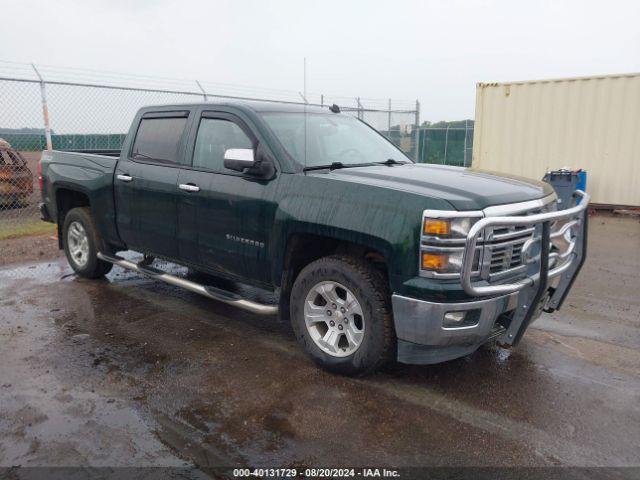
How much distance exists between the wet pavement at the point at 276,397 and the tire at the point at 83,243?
91 cm

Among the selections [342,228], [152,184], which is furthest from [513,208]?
[152,184]

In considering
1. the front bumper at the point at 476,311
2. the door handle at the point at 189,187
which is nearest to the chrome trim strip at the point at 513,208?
the front bumper at the point at 476,311

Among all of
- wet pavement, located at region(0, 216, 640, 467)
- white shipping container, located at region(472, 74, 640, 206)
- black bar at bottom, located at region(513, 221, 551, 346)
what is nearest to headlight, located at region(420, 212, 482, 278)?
black bar at bottom, located at region(513, 221, 551, 346)

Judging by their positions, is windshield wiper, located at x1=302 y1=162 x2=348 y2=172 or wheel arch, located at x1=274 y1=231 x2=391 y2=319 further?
windshield wiper, located at x1=302 y1=162 x2=348 y2=172

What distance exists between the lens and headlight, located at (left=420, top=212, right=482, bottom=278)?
3.23 meters

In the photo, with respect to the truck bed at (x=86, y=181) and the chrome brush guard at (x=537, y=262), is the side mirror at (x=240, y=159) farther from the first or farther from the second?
the truck bed at (x=86, y=181)

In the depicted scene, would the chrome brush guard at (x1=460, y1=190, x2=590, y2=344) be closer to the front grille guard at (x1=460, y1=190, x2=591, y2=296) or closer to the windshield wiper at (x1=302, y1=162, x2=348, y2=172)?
the front grille guard at (x1=460, y1=190, x2=591, y2=296)

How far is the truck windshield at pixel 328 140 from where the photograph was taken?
170 inches

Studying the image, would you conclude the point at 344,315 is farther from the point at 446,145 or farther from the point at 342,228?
the point at 446,145

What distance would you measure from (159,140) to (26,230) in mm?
5270

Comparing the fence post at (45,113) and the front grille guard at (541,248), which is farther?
the fence post at (45,113)

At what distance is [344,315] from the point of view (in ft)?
12.4

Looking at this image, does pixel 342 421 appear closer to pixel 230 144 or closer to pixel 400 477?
pixel 400 477

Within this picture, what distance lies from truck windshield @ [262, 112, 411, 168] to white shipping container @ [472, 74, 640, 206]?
8.16 m
